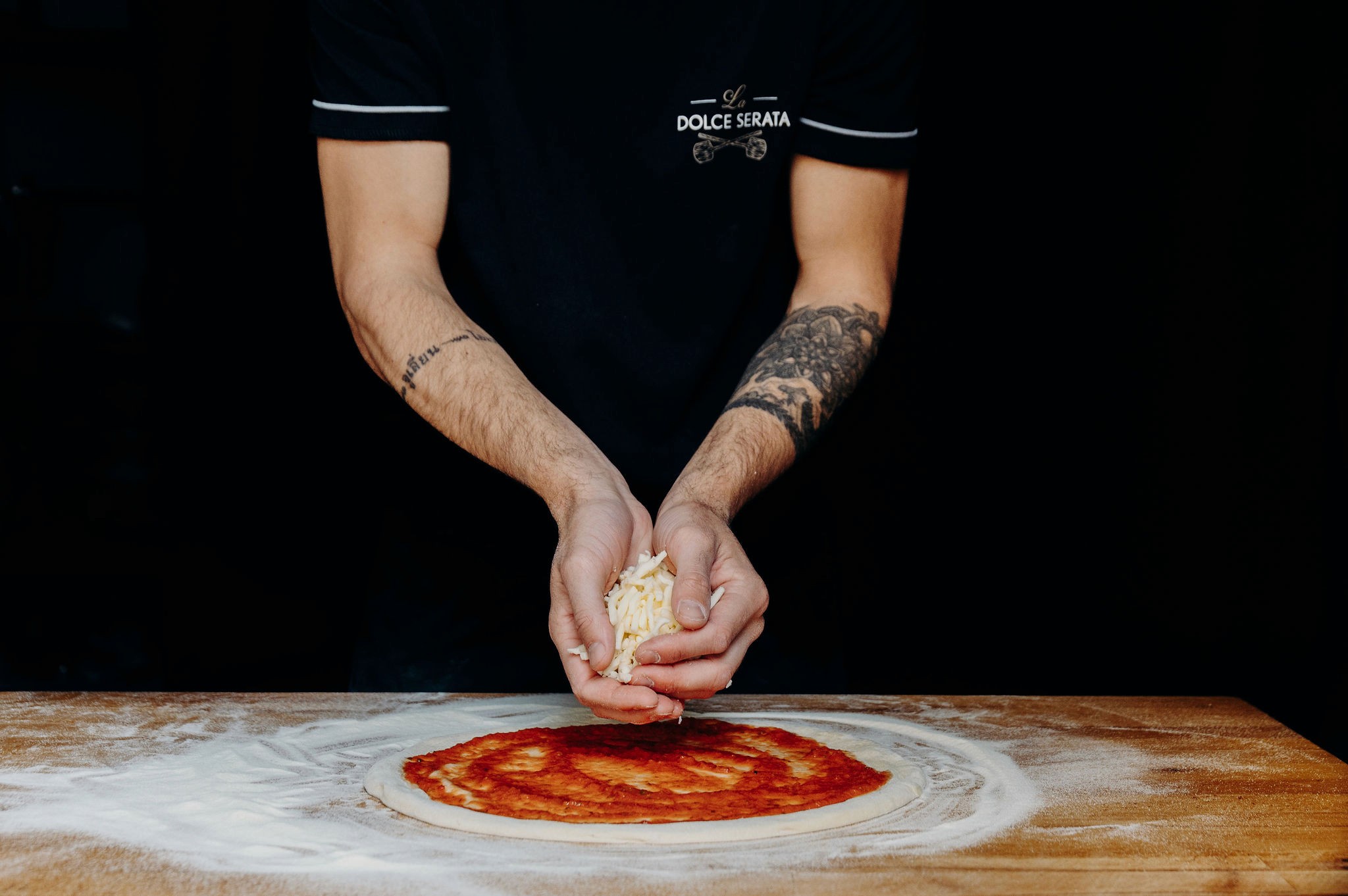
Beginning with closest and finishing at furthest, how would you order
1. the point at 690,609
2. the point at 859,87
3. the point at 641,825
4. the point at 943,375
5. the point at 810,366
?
the point at 641,825
the point at 690,609
the point at 810,366
the point at 859,87
the point at 943,375

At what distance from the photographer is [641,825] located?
4.39 ft

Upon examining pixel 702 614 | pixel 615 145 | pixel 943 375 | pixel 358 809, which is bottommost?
pixel 358 809

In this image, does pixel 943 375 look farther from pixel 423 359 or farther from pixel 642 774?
pixel 642 774

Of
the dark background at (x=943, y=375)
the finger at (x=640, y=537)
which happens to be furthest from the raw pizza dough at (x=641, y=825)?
the dark background at (x=943, y=375)

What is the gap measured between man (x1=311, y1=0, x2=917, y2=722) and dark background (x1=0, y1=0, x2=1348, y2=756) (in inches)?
43.7

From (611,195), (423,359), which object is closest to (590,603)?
(423,359)

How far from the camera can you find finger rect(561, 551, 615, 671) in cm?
147

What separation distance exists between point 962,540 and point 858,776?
1.98m

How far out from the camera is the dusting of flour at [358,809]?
1271mm

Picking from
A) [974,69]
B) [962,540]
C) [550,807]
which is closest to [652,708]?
[550,807]

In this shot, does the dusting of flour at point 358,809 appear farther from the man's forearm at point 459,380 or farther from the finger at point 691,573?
the man's forearm at point 459,380

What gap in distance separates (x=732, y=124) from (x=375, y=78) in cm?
56

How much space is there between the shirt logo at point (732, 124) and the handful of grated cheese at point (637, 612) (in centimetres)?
77

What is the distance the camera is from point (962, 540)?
11.2 feet
